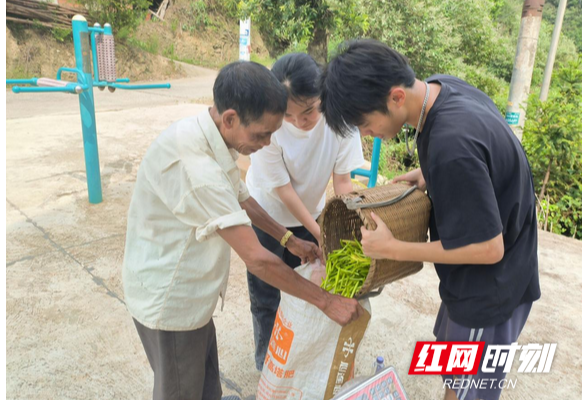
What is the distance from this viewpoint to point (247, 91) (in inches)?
57.9

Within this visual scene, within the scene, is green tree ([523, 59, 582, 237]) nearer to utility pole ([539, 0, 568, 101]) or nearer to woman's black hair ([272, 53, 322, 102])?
woman's black hair ([272, 53, 322, 102])

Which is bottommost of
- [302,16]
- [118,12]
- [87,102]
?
[87,102]

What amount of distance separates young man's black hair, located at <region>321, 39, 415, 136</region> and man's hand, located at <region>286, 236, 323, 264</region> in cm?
76

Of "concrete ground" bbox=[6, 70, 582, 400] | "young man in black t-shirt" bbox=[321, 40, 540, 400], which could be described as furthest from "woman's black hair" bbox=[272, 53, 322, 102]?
"concrete ground" bbox=[6, 70, 582, 400]

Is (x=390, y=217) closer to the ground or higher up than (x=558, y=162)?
higher up

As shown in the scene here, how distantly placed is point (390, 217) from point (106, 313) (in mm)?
2130

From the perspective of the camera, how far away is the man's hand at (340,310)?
1.67 metres

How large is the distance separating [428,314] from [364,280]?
5.07ft

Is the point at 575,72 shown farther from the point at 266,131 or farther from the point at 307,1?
the point at 266,131

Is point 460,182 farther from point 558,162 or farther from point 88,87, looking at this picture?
point 558,162

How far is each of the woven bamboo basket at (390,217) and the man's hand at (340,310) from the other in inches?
3.0

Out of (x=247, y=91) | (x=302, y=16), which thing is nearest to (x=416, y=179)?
(x=247, y=91)

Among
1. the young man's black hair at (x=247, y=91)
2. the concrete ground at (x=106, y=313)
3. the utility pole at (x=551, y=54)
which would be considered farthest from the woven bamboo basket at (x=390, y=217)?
the utility pole at (x=551, y=54)

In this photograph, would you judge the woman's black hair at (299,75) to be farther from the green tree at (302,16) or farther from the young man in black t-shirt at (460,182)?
the green tree at (302,16)
